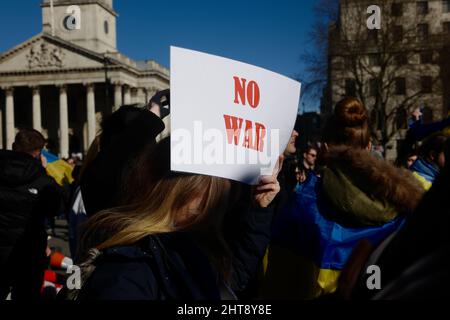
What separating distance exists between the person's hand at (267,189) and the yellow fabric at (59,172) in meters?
6.64

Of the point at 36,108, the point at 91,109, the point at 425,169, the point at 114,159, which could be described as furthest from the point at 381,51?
the point at 36,108

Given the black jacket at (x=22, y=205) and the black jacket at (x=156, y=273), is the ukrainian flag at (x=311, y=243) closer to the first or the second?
the black jacket at (x=156, y=273)

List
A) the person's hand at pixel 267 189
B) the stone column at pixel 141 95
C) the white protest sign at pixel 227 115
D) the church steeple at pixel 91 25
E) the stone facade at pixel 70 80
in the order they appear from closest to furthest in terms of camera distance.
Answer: the white protest sign at pixel 227 115, the person's hand at pixel 267 189, the church steeple at pixel 91 25, the stone facade at pixel 70 80, the stone column at pixel 141 95

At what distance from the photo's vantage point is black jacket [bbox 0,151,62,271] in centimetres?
455

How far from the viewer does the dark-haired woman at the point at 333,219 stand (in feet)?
7.21

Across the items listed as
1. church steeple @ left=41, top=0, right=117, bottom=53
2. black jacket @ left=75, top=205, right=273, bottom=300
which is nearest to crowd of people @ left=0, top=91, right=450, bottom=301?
black jacket @ left=75, top=205, right=273, bottom=300

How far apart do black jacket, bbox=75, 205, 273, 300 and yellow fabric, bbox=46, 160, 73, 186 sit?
6997 millimetres

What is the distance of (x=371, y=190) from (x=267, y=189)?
1.46 ft

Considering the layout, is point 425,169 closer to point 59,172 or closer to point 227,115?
point 227,115

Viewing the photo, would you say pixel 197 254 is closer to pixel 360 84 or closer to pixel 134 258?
pixel 134 258

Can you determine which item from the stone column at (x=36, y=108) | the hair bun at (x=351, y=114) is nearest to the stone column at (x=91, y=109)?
the stone column at (x=36, y=108)
